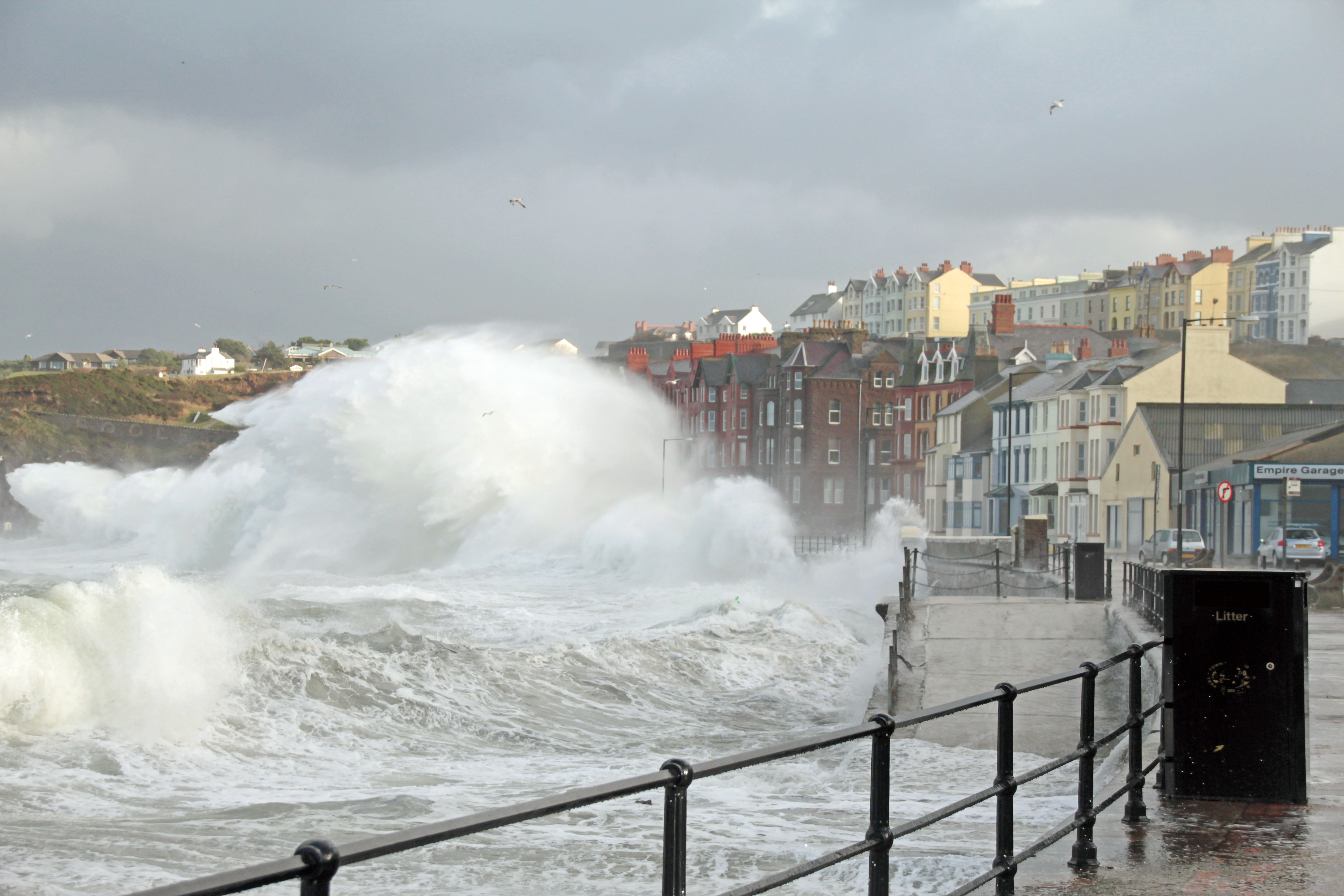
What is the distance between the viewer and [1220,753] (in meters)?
6.75

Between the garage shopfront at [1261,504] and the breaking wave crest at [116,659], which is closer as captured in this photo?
the breaking wave crest at [116,659]

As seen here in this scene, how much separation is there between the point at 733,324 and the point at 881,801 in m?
167

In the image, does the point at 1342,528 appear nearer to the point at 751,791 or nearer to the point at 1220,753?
the point at 751,791

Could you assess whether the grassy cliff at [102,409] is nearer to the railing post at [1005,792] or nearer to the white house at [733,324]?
the white house at [733,324]

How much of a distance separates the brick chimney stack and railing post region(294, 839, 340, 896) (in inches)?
3191

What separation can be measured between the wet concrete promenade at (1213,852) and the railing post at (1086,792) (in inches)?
2.8

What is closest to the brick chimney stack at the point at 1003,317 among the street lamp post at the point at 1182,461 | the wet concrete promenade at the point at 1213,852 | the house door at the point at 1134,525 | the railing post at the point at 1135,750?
the street lamp post at the point at 1182,461

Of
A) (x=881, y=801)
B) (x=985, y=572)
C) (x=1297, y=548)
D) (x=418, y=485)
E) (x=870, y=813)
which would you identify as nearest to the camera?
(x=881, y=801)

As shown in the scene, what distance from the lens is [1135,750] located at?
6.38 meters

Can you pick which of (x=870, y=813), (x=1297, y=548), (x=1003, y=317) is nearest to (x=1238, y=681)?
(x=870, y=813)

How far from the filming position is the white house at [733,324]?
169375 mm

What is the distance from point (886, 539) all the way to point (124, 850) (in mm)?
38580

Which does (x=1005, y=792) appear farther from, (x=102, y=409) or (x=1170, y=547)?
(x=102, y=409)

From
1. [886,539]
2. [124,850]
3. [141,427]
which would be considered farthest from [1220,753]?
[141,427]
